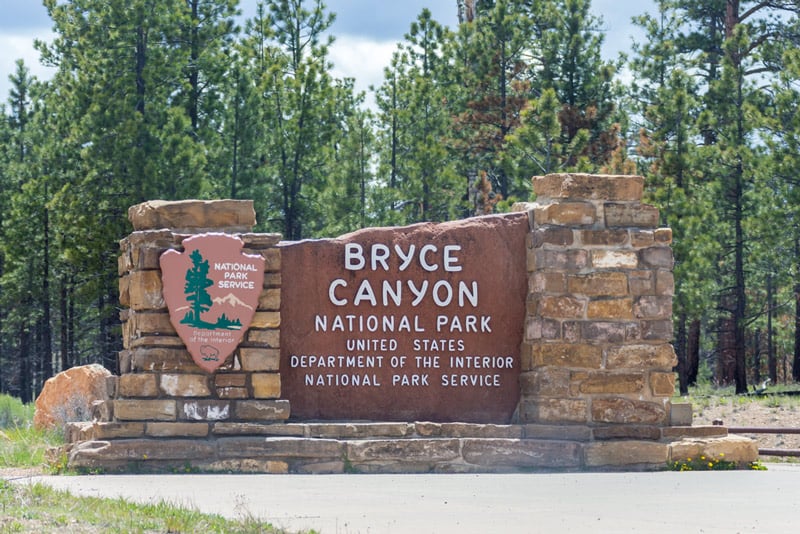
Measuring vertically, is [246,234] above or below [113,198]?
below

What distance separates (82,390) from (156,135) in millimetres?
12936

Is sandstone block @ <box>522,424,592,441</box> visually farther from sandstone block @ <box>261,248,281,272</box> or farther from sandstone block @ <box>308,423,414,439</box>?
sandstone block @ <box>261,248,281,272</box>

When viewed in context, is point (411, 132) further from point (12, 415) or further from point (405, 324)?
point (405, 324)

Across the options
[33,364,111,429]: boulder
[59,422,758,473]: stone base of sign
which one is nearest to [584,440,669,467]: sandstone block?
[59,422,758,473]: stone base of sign

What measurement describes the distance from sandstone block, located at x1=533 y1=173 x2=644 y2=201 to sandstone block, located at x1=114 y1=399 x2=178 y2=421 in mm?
4209

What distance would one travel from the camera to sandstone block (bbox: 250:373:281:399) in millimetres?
11641

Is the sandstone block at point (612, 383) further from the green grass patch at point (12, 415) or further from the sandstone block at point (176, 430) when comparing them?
the green grass patch at point (12, 415)

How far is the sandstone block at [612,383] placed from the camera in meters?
11.9

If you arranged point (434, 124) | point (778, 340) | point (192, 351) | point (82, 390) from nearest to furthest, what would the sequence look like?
point (192, 351) → point (82, 390) → point (434, 124) → point (778, 340)

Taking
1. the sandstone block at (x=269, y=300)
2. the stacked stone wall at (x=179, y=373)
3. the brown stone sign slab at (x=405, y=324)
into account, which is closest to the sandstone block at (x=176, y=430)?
the stacked stone wall at (x=179, y=373)

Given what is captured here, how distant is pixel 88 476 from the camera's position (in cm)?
1073

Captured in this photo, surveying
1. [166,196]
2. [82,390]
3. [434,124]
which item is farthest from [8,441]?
[434,124]

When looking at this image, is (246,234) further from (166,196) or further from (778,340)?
(778,340)

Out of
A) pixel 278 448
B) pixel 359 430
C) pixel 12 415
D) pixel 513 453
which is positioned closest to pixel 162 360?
pixel 278 448
